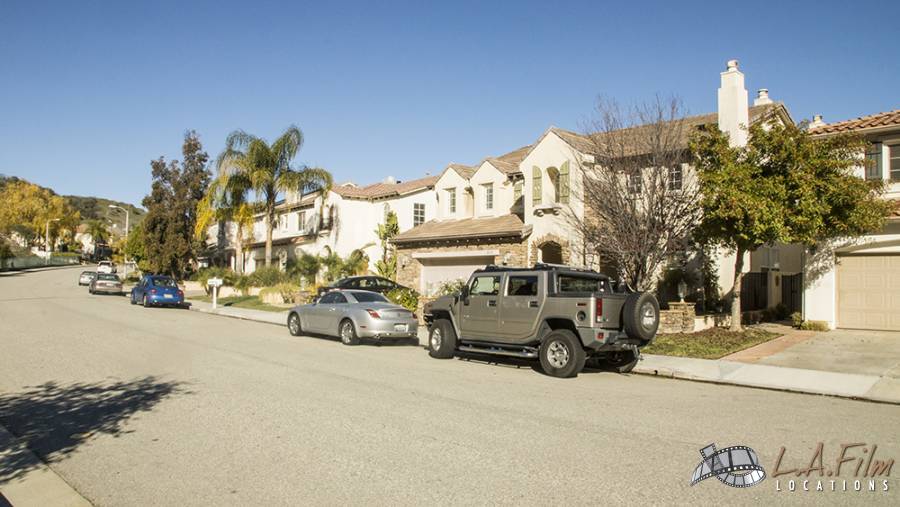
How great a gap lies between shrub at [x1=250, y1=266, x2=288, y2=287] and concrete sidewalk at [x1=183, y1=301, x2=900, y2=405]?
25.1 m

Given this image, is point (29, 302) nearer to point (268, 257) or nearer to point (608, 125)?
point (268, 257)

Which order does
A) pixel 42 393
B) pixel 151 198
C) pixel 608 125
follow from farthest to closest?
pixel 151 198 → pixel 608 125 → pixel 42 393

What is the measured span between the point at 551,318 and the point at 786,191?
818 cm

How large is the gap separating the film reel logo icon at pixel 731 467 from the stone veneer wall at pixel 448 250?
17608mm

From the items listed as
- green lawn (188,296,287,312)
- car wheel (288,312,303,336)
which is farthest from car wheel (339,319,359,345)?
green lawn (188,296,287,312)

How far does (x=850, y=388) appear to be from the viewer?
10.8 meters

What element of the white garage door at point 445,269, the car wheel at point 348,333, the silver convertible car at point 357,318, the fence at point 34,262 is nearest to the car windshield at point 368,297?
the silver convertible car at point 357,318

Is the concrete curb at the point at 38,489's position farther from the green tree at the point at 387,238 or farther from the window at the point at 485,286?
the green tree at the point at 387,238

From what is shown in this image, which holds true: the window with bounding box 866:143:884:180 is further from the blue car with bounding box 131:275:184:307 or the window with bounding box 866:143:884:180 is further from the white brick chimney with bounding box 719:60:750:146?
the blue car with bounding box 131:275:184:307

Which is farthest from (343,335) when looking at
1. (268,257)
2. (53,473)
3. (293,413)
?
(268,257)

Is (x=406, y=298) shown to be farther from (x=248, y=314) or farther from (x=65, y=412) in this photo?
(x=65, y=412)

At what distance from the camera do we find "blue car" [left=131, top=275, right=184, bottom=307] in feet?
98.6

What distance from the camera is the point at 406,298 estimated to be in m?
24.5

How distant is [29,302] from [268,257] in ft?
37.1
